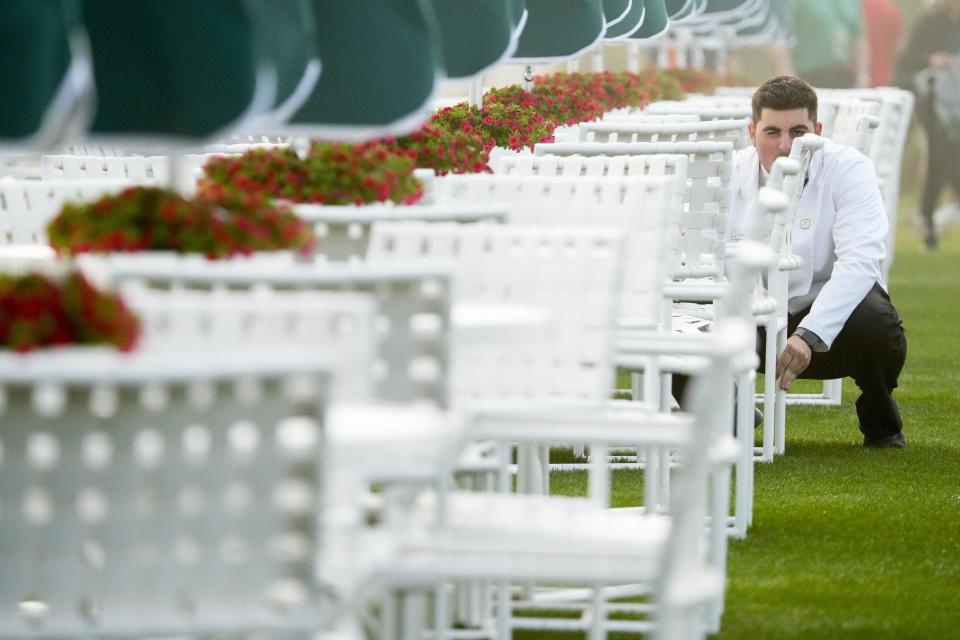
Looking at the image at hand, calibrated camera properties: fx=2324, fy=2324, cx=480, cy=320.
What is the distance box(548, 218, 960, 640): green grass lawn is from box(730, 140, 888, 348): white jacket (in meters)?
0.59

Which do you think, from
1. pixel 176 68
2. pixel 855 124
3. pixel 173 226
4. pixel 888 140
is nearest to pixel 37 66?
pixel 176 68

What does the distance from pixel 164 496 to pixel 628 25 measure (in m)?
10.2

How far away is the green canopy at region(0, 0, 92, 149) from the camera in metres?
4.02

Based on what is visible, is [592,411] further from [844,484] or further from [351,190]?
[844,484]

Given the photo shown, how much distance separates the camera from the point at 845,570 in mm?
6262

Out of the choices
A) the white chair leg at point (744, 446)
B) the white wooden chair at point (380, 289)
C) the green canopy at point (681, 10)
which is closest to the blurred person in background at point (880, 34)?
the green canopy at point (681, 10)

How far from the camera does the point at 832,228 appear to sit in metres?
8.11

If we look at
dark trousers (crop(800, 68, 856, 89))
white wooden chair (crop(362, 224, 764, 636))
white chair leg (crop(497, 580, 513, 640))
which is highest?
white wooden chair (crop(362, 224, 764, 636))

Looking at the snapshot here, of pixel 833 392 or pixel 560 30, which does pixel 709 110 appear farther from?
pixel 833 392

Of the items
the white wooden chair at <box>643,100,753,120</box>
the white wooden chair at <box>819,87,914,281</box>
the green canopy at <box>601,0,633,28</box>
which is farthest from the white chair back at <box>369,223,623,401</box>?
the green canopy at <box>601,0,633,28</box>

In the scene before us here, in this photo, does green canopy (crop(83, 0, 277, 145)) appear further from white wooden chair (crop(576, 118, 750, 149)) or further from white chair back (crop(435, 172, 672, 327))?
white wooden chair (crop(576, 118, 750, 149))

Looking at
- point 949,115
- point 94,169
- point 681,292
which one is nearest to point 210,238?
point 681,292

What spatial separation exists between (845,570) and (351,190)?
6.35 feet

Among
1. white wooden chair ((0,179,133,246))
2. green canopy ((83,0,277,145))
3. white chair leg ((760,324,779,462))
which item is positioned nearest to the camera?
green canopy ((83,0,277,145))
